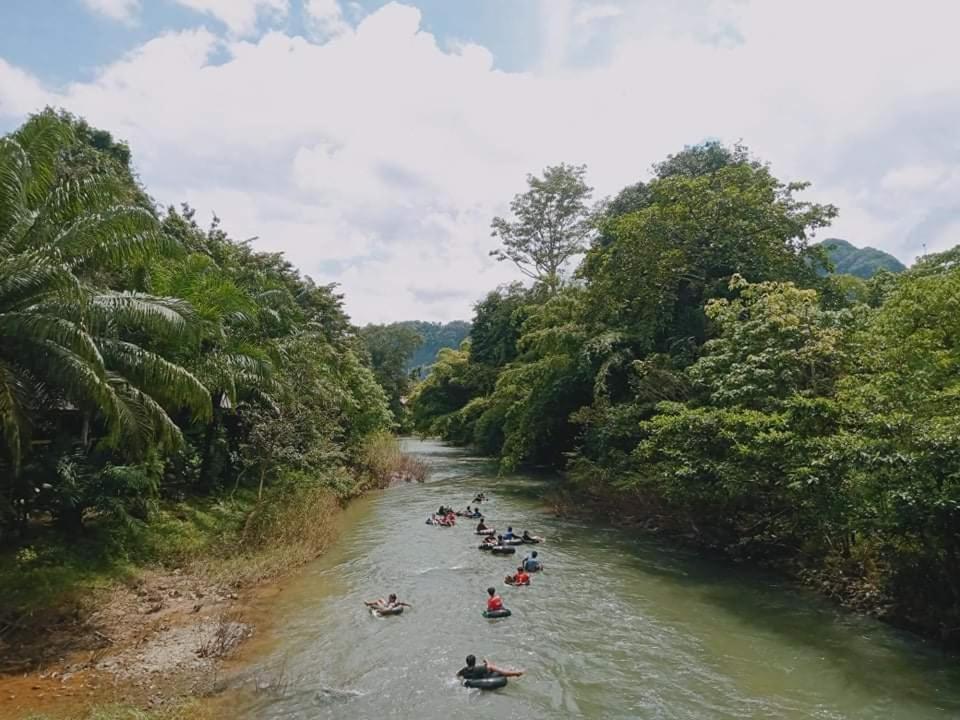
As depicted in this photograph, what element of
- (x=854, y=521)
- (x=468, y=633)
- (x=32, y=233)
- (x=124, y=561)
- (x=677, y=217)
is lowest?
(x=468, y=633)

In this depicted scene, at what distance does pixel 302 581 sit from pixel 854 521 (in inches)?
478

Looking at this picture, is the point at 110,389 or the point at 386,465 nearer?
the point at 110,389

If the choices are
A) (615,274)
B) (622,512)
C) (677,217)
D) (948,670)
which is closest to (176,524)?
(622,512)

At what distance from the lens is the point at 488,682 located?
33.7 ft

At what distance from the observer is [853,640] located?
1182cm

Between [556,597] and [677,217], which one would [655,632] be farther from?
[677,217]

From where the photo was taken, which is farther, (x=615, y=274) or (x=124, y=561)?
(x=615, y=274)

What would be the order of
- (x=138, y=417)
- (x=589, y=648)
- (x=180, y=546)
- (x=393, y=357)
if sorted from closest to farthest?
(x=138, y=417)
(x=589, y=648)
(x=180, y=546)
(x=393, y=357)

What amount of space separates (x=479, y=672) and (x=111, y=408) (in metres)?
7.50

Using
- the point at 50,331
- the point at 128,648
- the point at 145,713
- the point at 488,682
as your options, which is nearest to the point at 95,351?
the point at 50,331

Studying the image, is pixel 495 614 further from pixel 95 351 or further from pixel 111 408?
pixel 95 351

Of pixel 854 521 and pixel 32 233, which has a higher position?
pixel 32 233

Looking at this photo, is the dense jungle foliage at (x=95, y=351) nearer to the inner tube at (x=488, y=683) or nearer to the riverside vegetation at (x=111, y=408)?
the riverside vegetation at (x=111, y=408)

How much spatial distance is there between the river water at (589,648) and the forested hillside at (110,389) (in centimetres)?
384
